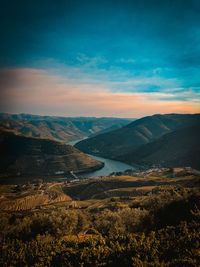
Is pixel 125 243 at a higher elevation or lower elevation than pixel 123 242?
higher

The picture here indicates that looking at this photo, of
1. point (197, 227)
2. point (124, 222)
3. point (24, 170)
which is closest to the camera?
point (197, 227)

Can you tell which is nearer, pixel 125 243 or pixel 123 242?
pixel 125 243

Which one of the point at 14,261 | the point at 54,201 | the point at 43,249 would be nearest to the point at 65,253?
the point at 43,249

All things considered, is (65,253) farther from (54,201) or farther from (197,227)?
(54,201)

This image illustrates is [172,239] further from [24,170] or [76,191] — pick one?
[24,170]

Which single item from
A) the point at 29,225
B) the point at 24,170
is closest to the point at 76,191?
the point at 24,170

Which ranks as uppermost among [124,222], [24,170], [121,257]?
[121,257]

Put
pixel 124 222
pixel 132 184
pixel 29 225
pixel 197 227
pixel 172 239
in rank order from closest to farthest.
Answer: pixel 172 239 < pixel 197 227 < pixel 124 222 < pixel 29 225 < pixel 132 184

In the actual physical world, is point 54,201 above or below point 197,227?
below

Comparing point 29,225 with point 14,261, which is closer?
point 14,261
